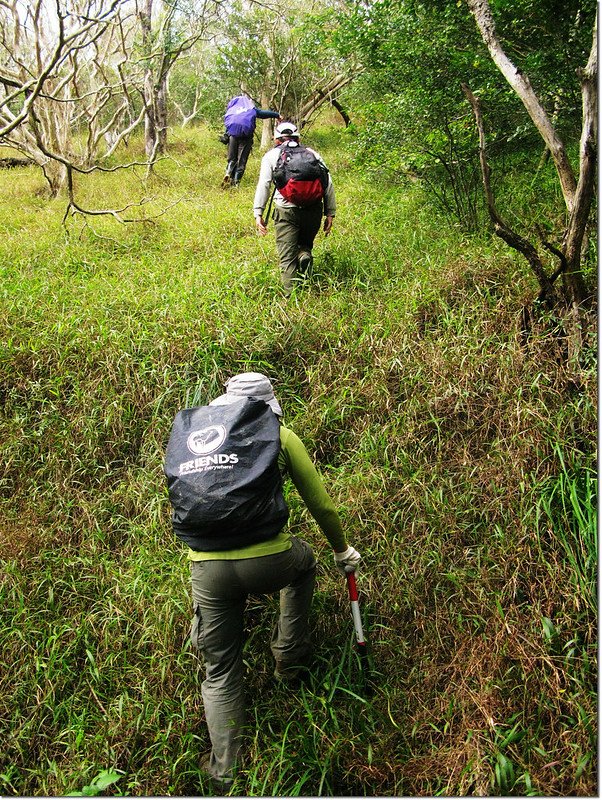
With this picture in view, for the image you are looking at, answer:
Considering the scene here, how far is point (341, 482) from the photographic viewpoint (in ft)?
12.1

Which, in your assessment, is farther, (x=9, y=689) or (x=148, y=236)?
(x=148, y=236)

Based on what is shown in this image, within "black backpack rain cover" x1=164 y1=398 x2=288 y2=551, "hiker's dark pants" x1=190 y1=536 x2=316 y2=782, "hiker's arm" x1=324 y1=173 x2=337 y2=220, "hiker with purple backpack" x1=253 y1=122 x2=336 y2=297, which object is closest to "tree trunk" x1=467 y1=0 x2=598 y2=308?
"hiker with purple backpack" x1=253 y1=122 x2=336 y2=297

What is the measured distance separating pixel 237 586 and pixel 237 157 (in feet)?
29.8

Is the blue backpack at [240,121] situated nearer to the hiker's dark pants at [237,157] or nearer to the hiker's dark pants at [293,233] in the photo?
the hiker's dark pants at [237,157]

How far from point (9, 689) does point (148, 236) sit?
18.8 ft

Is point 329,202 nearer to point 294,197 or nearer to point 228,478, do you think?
point 294,197

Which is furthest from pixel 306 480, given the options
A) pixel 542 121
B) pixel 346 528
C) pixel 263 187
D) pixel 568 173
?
pixel 263 187

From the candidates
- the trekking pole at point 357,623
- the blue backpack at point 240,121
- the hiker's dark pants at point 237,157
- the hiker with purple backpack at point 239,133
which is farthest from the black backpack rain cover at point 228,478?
the blue backpack at point 240,121

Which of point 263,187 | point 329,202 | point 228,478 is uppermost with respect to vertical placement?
point 263,187

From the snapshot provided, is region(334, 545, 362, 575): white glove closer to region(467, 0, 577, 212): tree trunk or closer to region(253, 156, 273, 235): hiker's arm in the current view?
region(467, 0, 577, 212): tree trunk

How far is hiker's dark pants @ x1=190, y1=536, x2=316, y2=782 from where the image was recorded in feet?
8.25

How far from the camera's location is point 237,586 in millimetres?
2529

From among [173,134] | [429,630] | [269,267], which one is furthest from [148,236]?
[173,134]

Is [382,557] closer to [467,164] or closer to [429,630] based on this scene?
[429,630]
